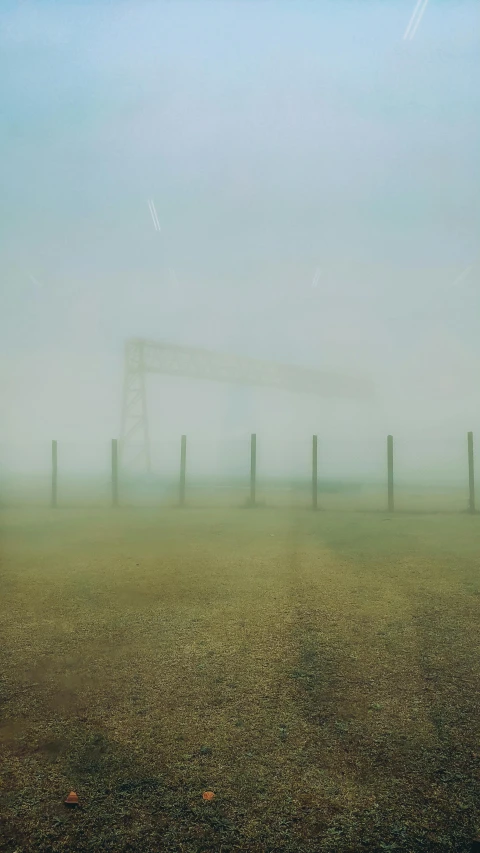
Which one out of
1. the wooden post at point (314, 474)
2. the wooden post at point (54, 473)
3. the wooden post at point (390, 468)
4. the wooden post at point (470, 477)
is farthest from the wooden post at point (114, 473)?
the wooden post at point (470, 477)

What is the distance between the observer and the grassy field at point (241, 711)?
1.20 m

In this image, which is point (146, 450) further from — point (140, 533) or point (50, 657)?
point (50, 657)

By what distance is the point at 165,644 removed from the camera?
2.43m

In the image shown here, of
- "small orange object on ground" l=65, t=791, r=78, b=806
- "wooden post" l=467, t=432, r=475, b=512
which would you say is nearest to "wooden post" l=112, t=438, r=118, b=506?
"wooden post" l=467, t=432, r=475, b=512

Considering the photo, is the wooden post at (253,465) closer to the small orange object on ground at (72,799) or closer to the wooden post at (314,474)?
the wooden post at (314,474)

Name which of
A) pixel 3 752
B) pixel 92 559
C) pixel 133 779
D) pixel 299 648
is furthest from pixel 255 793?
pixel 92 559

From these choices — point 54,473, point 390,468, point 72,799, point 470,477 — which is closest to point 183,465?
point 54,473

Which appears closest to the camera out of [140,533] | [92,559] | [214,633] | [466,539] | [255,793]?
[255,793]

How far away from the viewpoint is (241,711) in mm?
1746

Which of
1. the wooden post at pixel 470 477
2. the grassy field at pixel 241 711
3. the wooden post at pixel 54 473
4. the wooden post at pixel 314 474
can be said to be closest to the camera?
the grassy field at pixel 241 711

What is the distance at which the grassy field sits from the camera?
3.94 ft

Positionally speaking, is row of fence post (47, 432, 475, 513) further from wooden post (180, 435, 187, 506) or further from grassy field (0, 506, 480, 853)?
grassy field (0, 506, 480, 853)

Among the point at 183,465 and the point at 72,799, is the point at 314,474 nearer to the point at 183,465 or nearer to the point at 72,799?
the point at 183,465

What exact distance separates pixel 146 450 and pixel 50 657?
15.1 metres
